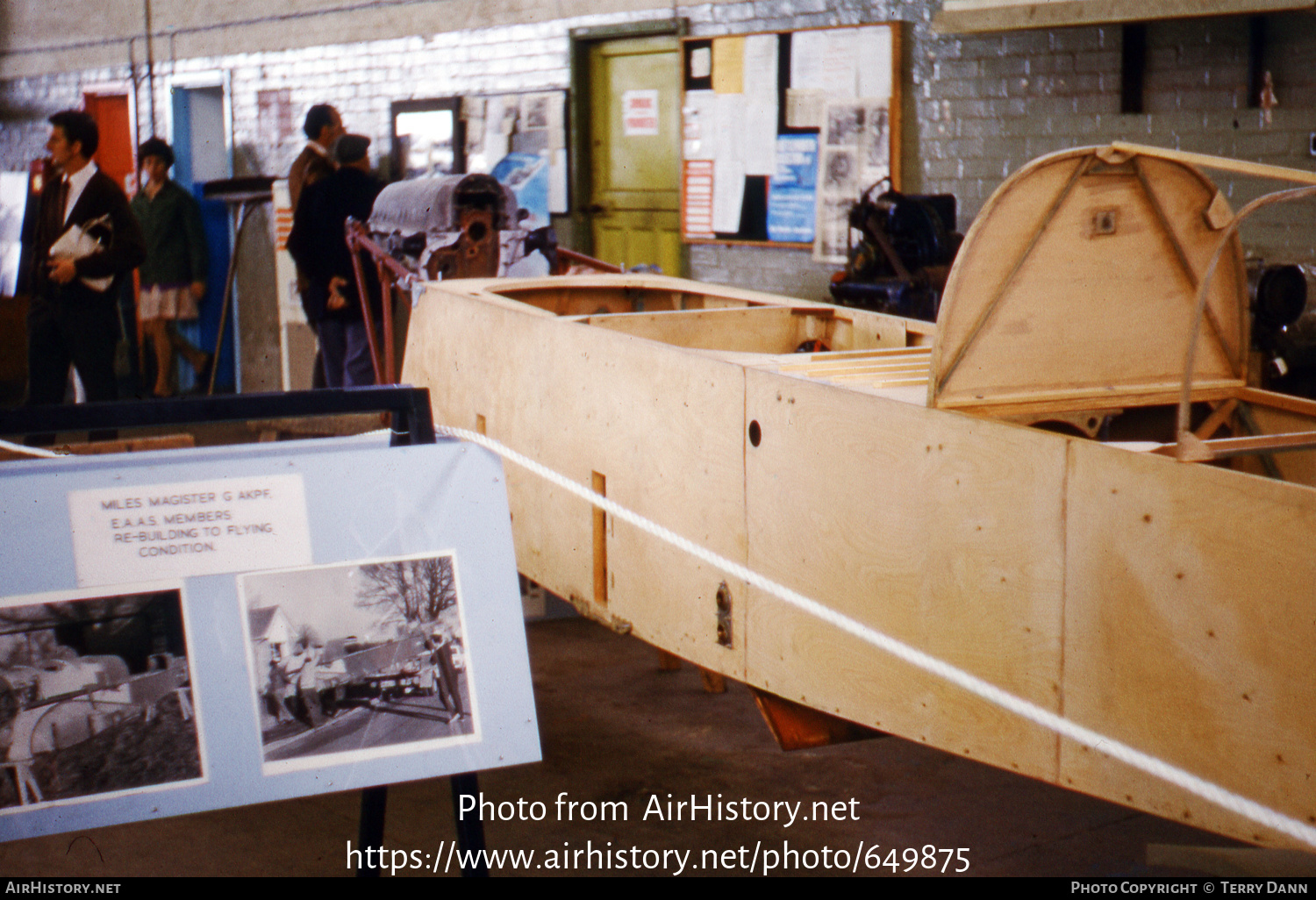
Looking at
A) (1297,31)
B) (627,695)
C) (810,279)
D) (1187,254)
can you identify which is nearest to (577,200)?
(810,279)

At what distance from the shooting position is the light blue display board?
1.81 meters

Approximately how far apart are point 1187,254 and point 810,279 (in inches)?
186

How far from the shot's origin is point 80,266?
21.6ft

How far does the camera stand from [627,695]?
431 centimetres

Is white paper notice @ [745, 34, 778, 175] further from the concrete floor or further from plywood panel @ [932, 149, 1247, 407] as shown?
plywood panel @ [932, 149, 1247, 407]

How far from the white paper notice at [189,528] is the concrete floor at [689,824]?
1459 millimetres

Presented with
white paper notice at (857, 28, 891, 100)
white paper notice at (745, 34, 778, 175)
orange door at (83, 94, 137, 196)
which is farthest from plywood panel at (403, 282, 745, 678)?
orange door at (83, 94, 137, 196)

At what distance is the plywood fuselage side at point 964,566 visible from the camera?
2.09 metres

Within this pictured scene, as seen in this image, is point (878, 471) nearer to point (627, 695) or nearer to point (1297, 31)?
point (627, 695)

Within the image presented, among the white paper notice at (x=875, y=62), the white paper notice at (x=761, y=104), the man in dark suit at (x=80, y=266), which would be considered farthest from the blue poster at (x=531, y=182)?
the man in dark suit at (x=80, y=266)

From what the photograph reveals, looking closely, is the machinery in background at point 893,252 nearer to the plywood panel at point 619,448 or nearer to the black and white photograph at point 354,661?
the plywood panel at point 619,448

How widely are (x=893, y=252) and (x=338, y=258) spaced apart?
2.91m

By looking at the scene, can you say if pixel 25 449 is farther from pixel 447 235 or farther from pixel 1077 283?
pixel 447 235

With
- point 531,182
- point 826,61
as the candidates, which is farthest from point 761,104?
point 531,182
